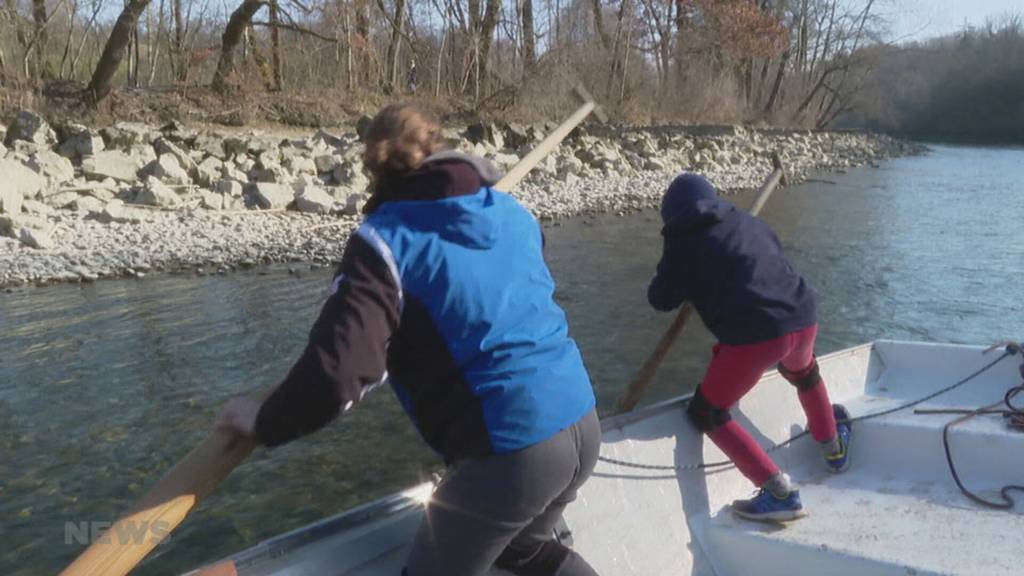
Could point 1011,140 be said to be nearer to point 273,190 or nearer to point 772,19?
point 772,19

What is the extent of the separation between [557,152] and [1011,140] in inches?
1689

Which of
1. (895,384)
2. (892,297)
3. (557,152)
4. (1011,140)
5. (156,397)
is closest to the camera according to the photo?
(895,384)

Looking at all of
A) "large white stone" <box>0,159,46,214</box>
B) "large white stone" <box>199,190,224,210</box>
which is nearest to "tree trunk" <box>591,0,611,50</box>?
"large white stone" <box>199,190,224,210</box>

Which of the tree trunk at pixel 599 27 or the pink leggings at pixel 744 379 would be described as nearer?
the pink leggings at pixel 744 379

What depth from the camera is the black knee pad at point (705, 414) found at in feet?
12.0

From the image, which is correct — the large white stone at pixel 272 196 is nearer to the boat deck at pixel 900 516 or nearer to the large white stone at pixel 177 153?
the large white stone at pixel 177 153

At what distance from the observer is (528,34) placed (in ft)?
93.0

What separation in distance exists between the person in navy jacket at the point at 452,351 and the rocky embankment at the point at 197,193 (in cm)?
992

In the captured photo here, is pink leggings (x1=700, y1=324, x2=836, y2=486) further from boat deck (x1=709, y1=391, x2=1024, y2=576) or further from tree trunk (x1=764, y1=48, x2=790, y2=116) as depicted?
tree trunk (x1=764, y1=48, x2=790, y2=116)

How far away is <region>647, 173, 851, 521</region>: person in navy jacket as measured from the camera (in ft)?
11.2

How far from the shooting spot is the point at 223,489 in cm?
575

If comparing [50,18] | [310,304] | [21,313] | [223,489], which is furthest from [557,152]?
[223,489]

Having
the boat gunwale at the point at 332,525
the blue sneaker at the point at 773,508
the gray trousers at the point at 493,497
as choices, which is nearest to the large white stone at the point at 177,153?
the blue sneaker at the point at 773,508

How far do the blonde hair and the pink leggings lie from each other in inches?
71.0
